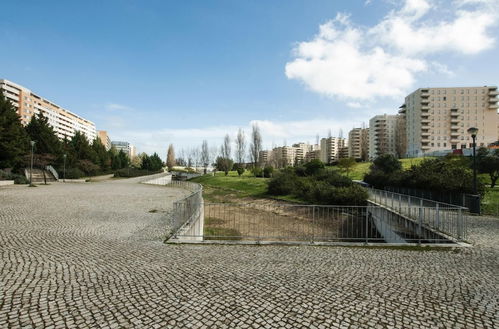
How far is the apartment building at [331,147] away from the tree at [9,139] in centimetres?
11492

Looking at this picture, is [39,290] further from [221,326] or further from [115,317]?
[221,326]

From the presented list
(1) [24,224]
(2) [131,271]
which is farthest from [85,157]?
(2) [131,271]

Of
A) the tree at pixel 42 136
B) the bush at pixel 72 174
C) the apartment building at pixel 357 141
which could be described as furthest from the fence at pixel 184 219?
the apartment building at pixel 357 141

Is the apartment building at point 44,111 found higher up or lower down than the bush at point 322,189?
higher up

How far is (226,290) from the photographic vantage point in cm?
454

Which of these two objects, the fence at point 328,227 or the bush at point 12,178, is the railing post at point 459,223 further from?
the bush at point 12,178

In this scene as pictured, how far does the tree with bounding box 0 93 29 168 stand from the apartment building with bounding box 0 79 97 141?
20838 millimetres

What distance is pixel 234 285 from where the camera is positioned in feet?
15.6

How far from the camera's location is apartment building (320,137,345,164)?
413ft

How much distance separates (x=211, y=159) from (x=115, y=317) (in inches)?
3886

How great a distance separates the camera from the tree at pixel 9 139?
2934 cm

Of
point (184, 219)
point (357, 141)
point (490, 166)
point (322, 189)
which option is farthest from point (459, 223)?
point (357, 141)

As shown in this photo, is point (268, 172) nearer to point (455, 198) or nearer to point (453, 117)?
point (455, 198)

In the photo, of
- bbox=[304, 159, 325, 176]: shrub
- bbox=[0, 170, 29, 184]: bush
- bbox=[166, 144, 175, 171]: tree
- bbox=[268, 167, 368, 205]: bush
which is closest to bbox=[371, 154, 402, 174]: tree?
bbox=[304, 159, 325, 176]: shrub
